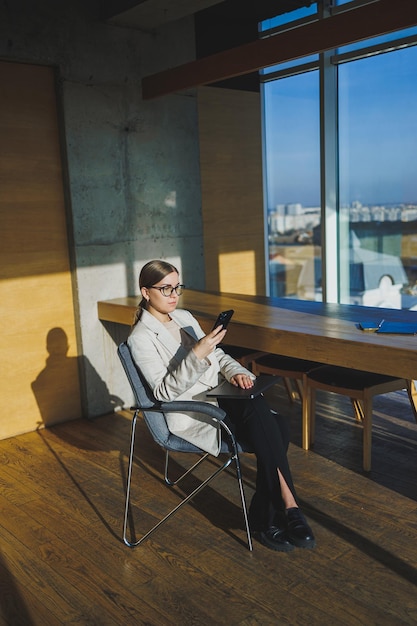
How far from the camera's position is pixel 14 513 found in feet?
11.5

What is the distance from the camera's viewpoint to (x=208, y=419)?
3.09 meters

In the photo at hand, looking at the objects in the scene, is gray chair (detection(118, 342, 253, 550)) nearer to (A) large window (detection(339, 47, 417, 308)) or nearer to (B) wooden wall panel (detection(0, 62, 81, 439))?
(B) wooden wall panel (detection(0, 62, 81, 439))

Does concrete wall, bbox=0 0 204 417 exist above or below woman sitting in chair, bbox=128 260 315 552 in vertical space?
above

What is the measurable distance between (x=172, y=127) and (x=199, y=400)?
9.34ft

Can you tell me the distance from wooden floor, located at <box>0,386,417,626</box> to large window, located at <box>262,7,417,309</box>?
176cm

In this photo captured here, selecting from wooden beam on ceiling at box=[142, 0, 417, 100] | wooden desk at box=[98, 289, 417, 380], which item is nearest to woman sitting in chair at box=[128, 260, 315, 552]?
wooden desk at box=[98, 289, 417, 380]

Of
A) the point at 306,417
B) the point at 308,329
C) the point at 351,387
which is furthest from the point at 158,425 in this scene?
the point at 306,417

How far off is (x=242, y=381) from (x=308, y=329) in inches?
25.8

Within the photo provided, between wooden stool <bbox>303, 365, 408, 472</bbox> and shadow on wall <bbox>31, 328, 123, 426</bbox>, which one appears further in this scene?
shadow on wall <bbox>31, 328, 123, 426</bbox>

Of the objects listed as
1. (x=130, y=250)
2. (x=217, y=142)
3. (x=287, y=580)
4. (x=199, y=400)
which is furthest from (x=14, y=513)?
(x=217, y=142)

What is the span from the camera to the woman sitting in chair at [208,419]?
2.99m

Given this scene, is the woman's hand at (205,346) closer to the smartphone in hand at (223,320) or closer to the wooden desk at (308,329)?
the smartphone in hand at (223,320)

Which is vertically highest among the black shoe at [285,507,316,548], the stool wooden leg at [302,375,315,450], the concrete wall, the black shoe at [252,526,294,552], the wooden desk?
the concrete wall

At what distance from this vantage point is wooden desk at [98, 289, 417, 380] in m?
3.21
